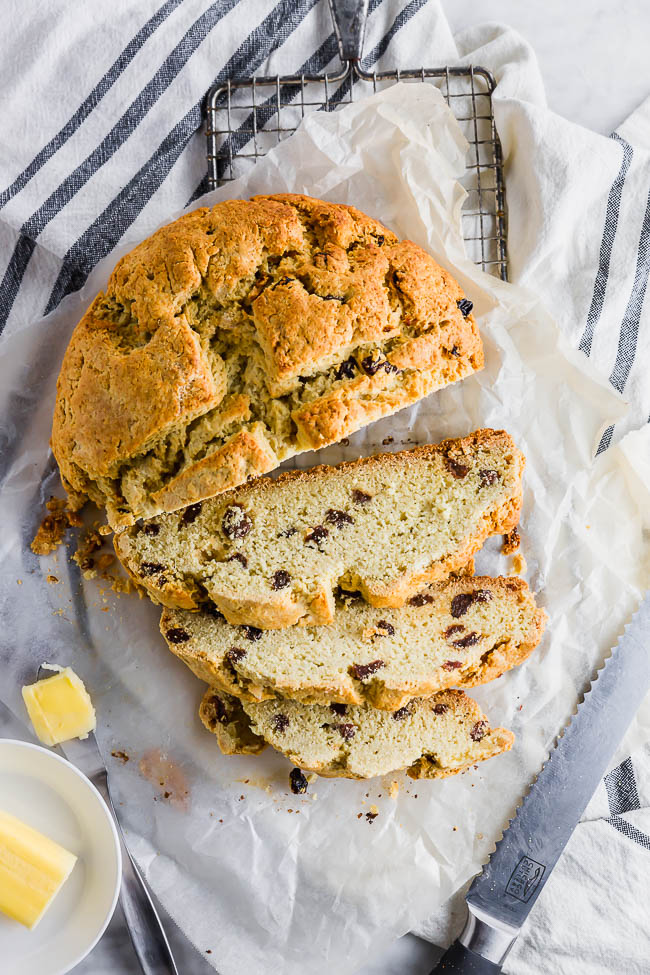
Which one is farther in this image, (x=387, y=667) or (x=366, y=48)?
(x=366, y=48)

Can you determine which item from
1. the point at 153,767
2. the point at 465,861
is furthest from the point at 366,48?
the point at 465,861

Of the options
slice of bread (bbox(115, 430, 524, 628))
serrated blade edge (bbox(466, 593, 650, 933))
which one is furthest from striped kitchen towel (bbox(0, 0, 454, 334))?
serrated blade edge (bbox(466, 593, 650, 933))

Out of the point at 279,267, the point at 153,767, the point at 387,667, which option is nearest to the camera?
the point at 279,267

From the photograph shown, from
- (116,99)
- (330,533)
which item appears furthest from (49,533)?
(116,99)

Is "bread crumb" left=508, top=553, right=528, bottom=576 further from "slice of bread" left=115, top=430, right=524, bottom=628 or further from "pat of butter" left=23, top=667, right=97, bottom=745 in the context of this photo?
"pat of butter" left=23, top=667, right=97, bottom=745

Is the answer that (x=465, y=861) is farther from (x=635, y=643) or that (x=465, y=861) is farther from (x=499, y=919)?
(x=635, y=643)

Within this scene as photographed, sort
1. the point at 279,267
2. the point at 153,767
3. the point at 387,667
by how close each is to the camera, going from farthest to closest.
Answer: the point at 153,767
the point at 387,667
the point at 279,267
